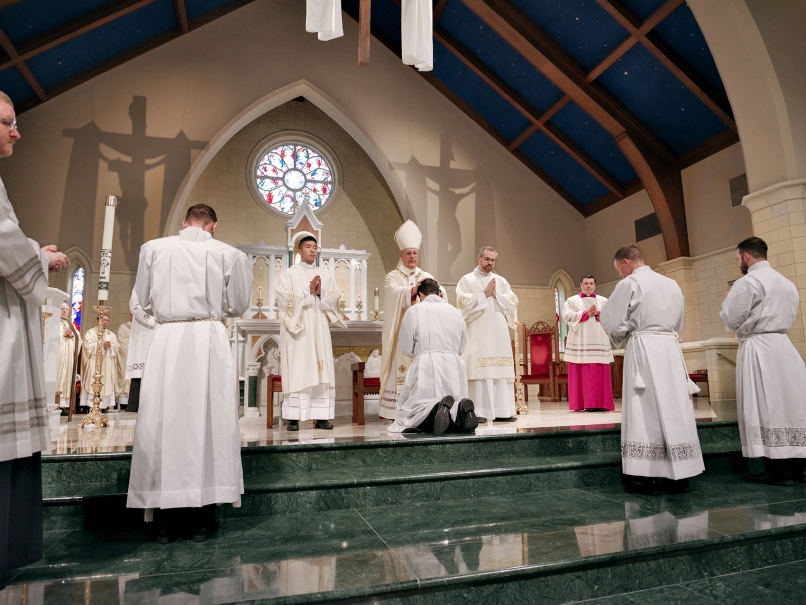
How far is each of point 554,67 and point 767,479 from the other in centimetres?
645

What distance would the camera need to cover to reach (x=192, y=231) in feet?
9.96

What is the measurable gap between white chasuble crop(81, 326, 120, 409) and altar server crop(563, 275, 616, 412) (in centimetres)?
639

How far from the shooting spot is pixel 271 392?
5488 mm

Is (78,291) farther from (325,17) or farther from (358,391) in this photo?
(325,17)

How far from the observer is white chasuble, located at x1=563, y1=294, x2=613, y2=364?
7074mm

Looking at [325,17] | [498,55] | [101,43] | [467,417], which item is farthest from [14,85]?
[467,417]

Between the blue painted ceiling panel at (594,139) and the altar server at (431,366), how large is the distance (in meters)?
5.86

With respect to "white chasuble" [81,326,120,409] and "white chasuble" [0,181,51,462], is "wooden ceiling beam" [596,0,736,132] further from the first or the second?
"white chasuble" [81,326,120,409]

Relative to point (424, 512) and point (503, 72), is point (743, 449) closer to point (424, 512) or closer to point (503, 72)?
point (424, 512)

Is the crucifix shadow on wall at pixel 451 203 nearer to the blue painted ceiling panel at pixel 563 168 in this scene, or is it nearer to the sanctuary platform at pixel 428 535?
the blue painted ceiling panel at pixel 563 168

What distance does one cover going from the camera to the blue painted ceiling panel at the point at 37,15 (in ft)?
23.9

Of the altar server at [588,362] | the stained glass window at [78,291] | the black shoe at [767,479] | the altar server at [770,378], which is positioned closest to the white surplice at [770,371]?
the altar server at [770,378]

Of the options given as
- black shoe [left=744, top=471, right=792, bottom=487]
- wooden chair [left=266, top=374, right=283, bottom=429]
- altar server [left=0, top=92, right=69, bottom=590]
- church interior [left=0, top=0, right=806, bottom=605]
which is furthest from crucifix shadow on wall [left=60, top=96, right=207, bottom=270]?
black shoe [left=744, top=471, right=792, bottom=487]

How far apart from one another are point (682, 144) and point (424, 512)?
802 cm
